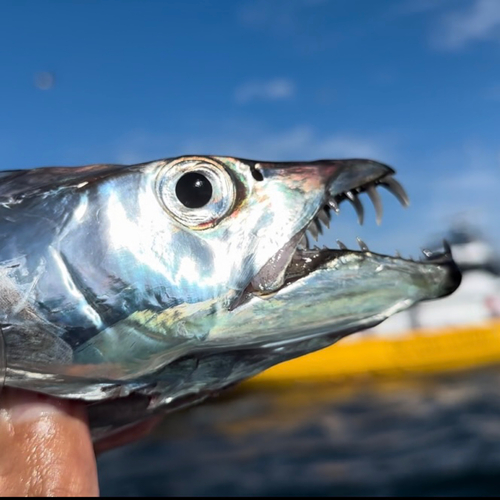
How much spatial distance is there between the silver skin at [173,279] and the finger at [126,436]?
1.17 feet

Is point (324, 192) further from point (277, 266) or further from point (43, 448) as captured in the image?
point (43, 448)

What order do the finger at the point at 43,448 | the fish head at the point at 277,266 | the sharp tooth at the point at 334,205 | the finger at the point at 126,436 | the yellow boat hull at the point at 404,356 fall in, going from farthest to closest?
1. the yellow boat hull at the point at 404,356
2. the finger at the point at 126,436
3. the sharp tooth at the point at 334,205
4. the fish head at the point at 277,266
5. the finger at the point at 43,448

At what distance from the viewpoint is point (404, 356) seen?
11.9 metres

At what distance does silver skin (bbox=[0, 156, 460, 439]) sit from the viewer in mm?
1391

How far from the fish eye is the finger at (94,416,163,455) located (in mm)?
688

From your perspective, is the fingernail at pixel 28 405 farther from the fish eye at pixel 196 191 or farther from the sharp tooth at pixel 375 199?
the sharp tooth at pixel 375 199

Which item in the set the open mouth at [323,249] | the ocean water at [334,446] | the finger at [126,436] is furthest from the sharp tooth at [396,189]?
the ocean water at [334,446]

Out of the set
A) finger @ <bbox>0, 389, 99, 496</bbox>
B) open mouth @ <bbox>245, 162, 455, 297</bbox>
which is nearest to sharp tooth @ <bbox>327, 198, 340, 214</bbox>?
open mouth @ <bbox>245, 162, 455, 297</bbox>

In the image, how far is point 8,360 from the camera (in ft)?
4.57

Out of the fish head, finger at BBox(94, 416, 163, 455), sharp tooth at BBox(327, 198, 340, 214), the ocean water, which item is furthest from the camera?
the ocean water

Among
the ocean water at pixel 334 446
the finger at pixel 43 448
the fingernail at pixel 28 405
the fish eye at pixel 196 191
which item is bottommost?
the ocean water at pixel 334 446

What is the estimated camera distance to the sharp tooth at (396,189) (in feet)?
5.48

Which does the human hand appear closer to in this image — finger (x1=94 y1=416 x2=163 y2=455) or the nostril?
finger (x1=94 y1=416 x2=163 y2=455)

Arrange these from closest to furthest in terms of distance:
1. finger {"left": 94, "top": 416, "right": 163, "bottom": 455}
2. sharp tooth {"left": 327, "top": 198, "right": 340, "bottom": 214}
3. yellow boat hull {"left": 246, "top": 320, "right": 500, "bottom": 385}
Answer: sharp tooth {"left": 327, "top": 198, "right": 340, "bottom": 214}, finger {"left": 94, "top": 416, "right": 163, "bottom": 455}, yellow boat hull {"left": 246, "top": 320, "right": 500, "bottom": 385}
